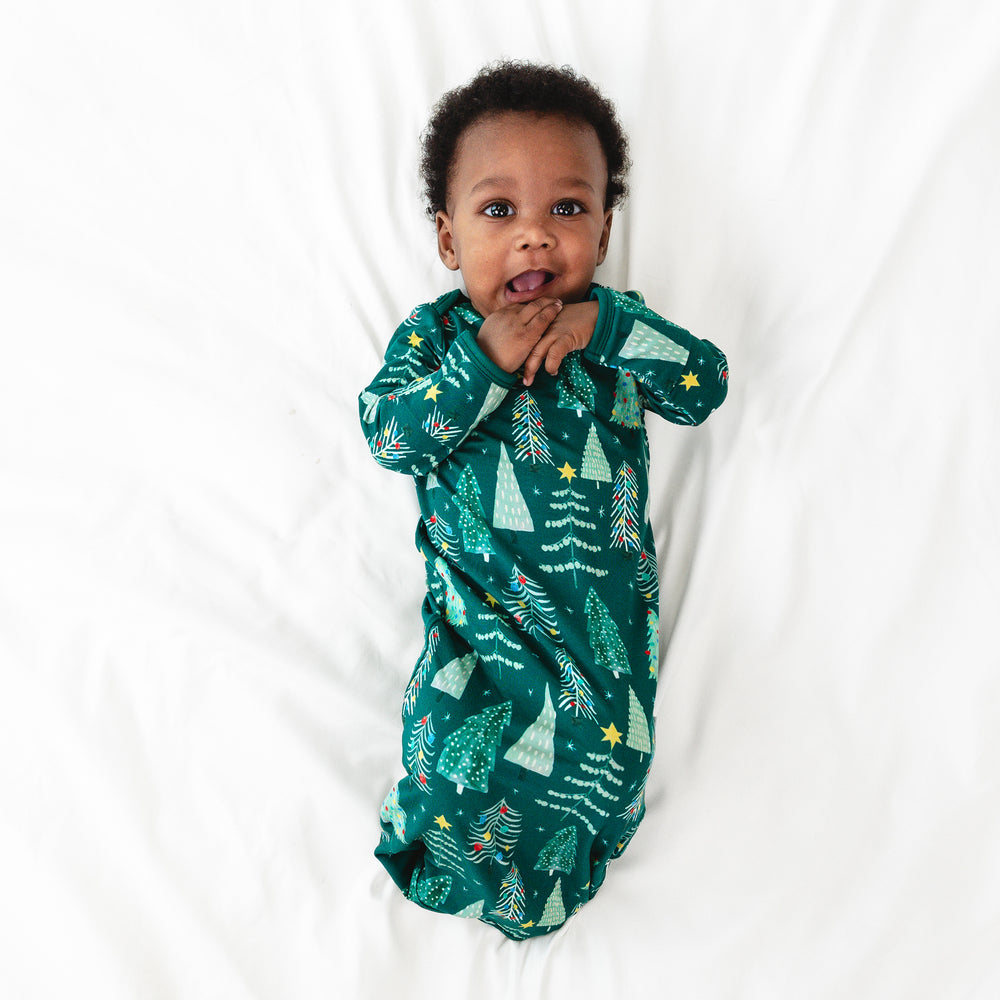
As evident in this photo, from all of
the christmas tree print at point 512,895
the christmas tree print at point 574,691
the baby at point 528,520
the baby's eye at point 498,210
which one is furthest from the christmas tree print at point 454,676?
the baby's eye at point 498,210

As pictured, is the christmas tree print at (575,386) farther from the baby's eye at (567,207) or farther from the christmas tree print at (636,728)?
the christmas tree print at (636,728)

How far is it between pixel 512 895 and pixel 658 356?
0.69m

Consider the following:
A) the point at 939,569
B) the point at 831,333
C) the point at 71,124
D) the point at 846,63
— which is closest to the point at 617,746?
the point at 939,569

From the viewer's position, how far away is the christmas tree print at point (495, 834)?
113 cm

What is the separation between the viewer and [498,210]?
3.96 ft

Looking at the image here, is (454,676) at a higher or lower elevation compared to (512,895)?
higher

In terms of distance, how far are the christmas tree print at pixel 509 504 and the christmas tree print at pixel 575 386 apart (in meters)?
0.11

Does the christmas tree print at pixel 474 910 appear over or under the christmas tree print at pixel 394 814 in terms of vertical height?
under

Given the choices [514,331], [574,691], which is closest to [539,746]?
[574,691]

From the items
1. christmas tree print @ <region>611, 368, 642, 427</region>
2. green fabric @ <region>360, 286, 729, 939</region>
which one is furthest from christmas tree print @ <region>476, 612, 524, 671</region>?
christmas tree print @ <region>611, 368, 642, 427</region>

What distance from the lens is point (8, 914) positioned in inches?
45.8

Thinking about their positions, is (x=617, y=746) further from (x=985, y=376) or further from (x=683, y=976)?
(x=985, y=376)

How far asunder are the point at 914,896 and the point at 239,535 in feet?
3.31

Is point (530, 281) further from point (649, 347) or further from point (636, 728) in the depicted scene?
point (636, 728)
